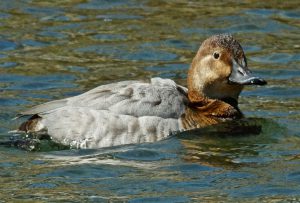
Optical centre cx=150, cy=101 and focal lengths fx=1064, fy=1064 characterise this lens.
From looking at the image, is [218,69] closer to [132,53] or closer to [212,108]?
[212,108]

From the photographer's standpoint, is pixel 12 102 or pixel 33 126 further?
pixel 12 102

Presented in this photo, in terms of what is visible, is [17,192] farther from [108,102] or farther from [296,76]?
[296,76]

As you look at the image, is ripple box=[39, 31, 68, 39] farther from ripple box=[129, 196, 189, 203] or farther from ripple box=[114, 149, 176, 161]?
ripple box=[129, 196, 189, 203]

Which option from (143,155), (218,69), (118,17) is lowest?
(143,155)

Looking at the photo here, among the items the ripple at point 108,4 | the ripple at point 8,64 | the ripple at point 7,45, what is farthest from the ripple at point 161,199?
the ripple at point 108,4

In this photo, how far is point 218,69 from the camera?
10.9m

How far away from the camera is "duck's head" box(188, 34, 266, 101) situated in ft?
35.4

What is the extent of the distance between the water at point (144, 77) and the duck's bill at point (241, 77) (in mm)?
562

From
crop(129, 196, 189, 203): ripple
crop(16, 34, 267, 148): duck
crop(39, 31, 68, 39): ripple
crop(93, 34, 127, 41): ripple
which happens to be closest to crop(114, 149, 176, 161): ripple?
crop(16, 34, 267, 148): duck

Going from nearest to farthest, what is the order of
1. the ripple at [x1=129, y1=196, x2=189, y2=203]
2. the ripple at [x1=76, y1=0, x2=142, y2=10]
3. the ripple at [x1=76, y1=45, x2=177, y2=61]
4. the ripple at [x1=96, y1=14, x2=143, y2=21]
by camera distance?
the ripple at [x1=129, y1=196, x2=189, y2=203]
the ripple at [x1=76, y1=45, x2=177, y2=61]
the ripple at [x1=96, y1=14, x2=143, y2=21]
the ripple at [x1=76, y1=0, x2=142, y2=10]

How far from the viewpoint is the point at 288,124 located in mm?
11203

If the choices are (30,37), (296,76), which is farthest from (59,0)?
(296,76)

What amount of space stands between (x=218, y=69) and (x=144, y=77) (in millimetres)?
2474

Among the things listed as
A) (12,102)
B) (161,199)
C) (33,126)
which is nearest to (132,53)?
(12,102)
